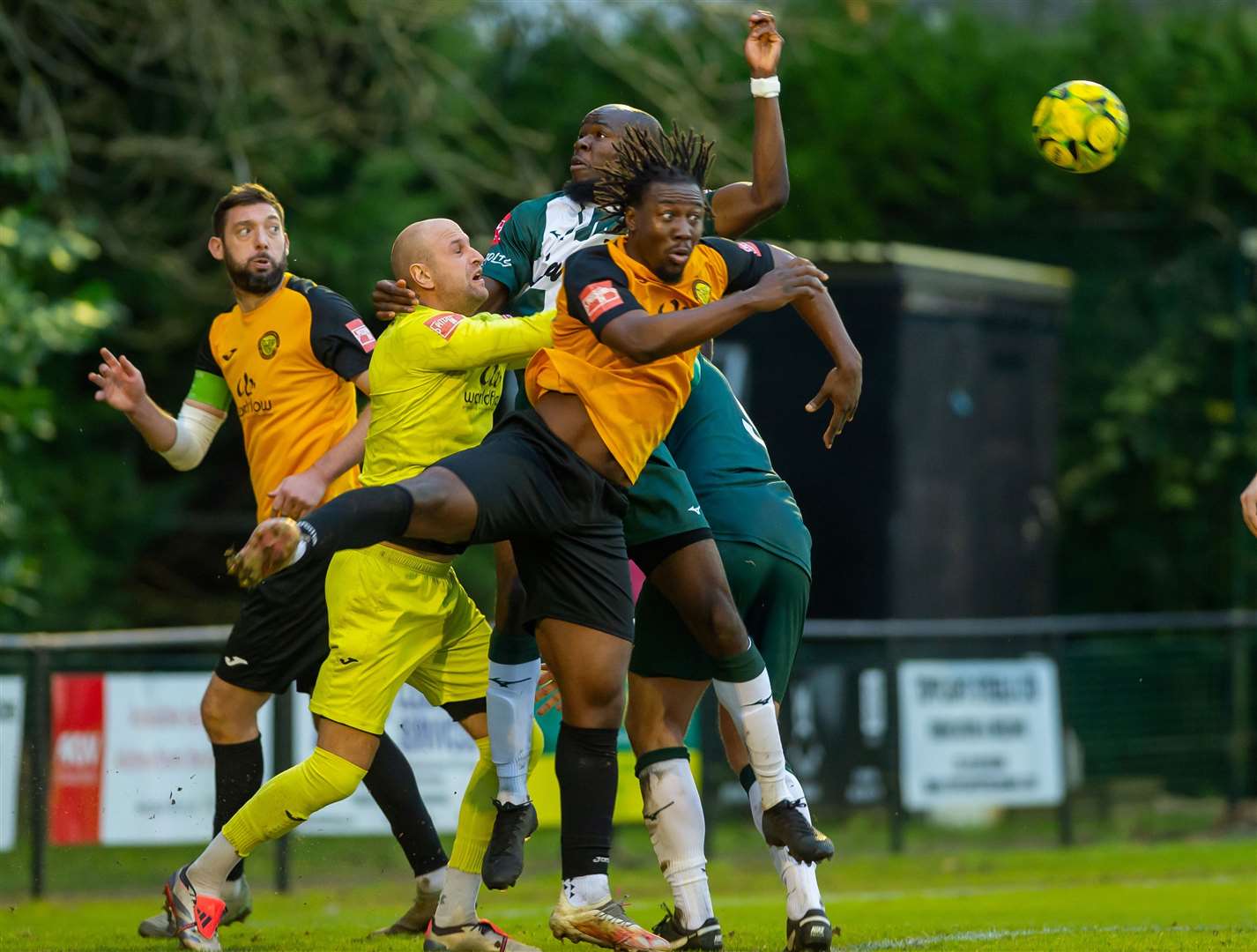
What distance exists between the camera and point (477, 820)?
687 centimetres

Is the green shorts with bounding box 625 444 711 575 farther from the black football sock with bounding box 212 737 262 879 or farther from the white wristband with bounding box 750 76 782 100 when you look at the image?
the black football sock with bounding box 212 737 262 879

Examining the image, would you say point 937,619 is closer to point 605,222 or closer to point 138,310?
point 138,310

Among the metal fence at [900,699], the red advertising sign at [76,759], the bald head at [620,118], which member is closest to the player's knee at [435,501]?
the bald head at [620,118]

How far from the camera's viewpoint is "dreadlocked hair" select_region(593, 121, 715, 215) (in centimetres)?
630

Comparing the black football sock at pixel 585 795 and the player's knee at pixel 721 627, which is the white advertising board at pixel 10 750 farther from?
the player's knee at pixel 721 627

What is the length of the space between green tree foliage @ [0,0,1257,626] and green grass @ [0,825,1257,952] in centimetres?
454

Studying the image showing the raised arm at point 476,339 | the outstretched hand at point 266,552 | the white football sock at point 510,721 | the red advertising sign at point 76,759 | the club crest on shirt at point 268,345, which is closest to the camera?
the outstretched hand at point 266,552

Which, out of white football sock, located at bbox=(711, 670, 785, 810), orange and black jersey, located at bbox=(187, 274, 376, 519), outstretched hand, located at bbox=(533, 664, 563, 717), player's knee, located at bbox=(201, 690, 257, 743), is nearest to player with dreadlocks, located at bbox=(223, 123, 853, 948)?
white football sock, located at bbox=(711, 670, 785, 810)

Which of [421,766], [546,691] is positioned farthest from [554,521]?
[421,766]

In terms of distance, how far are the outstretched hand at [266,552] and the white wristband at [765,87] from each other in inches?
99.3

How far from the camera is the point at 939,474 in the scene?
55.3 ft

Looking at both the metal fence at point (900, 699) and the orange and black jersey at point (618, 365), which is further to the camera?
the metal fence at point (900, 699)

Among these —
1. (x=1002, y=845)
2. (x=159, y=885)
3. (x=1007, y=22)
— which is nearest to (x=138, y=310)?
(x=159, y=885)

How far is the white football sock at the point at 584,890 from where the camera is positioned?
6270mm
